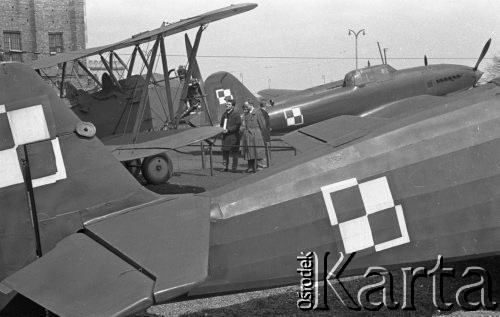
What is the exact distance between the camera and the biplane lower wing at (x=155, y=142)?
10398 mm

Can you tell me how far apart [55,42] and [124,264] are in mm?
38820

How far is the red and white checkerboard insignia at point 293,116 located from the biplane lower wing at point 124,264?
12.6m

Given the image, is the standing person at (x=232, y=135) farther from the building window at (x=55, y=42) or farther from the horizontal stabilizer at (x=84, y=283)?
the building window at (x=55, y=42)

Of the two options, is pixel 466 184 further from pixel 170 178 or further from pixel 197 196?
pixel 170 178

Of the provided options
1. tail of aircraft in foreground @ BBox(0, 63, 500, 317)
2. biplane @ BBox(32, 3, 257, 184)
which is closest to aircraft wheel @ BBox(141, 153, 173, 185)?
biplane @ BBox(32, 3, 257, 184)

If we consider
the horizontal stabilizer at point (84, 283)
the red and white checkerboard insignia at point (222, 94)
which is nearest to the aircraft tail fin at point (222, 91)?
the red and white checkerboard insignia at point (222, 94)

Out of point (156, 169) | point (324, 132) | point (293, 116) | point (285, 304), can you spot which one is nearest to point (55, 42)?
point (293, 116)

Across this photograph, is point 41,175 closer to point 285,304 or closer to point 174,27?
point 285,304

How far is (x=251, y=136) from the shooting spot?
1239 centimetres

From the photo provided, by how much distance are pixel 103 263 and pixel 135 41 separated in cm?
997

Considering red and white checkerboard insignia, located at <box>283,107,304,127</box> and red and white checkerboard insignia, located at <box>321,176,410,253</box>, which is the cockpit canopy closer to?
red and white checkerboard insignia, located at <box>283,107,304,127</box>

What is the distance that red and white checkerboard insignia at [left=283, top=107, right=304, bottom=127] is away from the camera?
54.1 feet

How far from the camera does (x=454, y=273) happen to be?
582cm

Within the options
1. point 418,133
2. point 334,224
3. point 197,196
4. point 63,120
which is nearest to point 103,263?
point 197,196
